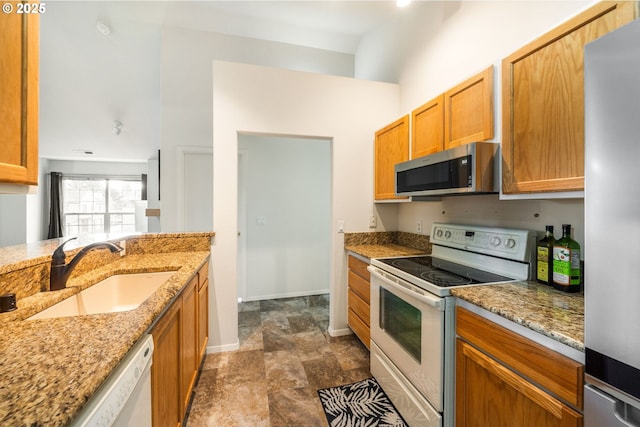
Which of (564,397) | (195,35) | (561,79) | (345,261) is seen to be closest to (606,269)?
(564,397)

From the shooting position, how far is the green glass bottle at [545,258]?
128cm

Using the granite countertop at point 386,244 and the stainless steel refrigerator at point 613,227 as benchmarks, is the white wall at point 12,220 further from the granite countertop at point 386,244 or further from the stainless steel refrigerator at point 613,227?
the stainless steel refrigerator at point 613,227

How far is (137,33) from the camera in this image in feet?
9.47

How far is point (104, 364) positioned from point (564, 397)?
128 cm

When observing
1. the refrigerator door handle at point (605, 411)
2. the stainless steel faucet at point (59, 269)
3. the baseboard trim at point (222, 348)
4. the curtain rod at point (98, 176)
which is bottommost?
the baseboard trim at point (222, 348)

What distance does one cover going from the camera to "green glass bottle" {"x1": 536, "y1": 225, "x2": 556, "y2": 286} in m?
1.28

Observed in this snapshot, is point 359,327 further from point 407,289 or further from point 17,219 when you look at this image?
point 17,219

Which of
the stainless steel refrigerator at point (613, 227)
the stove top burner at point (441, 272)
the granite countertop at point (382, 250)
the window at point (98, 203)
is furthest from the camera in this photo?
the window at point (98, 203)

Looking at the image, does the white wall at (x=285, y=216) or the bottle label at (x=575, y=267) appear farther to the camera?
the white wall at (x=285, y=216)

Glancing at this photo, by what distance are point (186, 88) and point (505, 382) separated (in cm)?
356

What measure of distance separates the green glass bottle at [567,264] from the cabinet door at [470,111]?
0.62 m

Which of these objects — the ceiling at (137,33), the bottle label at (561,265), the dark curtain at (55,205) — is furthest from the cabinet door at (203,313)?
the dark curtain at (55,205)

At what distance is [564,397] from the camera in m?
0.81

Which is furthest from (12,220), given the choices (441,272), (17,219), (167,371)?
(441,272)
